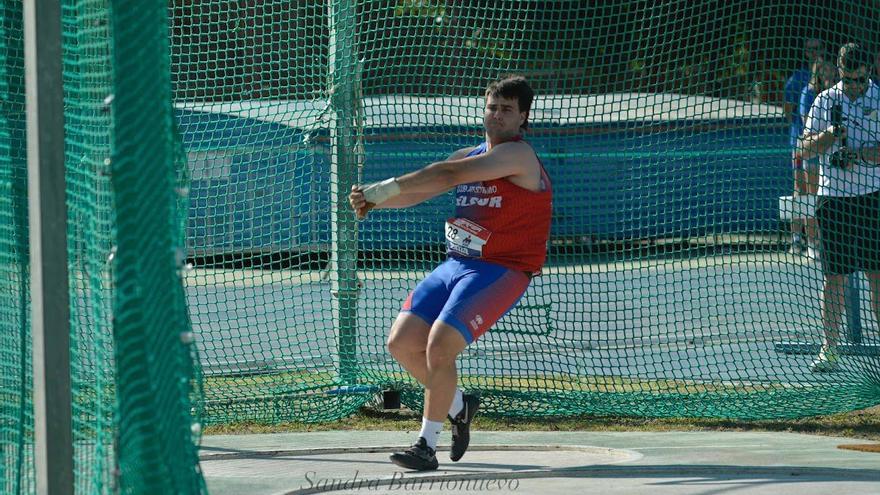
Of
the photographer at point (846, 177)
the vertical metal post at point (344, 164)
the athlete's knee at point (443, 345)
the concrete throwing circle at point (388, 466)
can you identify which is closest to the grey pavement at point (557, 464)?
the concrete throwing circle at point (388, 466)

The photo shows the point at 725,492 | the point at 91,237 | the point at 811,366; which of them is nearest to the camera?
the point at 91,237

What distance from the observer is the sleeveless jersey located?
5.88m

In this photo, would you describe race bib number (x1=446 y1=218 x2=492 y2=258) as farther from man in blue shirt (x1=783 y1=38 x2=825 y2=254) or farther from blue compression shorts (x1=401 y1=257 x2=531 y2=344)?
man in blue shirt (x1=783 y1=38 x2=825 y2=254)

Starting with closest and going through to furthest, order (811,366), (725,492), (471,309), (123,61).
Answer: (123,61), (725,492), (471,309), (811,366)

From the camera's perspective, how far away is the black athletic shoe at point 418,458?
556 cm

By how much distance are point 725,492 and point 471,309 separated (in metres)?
1.39

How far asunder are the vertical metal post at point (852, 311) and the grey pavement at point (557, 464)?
5.17ft

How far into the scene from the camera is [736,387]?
7.78 m

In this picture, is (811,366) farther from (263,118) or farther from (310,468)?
(263,118)

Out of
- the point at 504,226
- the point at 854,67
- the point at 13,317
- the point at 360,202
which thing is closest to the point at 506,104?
the point at 504,226

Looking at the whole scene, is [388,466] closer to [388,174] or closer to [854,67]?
[854,67]

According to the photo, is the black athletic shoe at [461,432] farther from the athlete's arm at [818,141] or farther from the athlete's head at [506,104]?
the athlete's arm at [818,141]

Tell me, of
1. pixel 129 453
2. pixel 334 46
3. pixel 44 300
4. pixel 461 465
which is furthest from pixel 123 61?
pixel 334 46

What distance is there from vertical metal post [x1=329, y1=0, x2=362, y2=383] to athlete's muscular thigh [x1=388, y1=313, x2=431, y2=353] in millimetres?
1966
